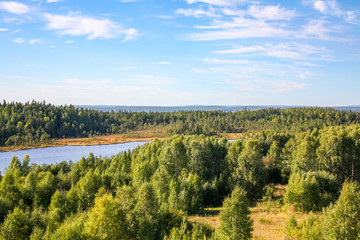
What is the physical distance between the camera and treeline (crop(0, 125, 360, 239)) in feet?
80.5

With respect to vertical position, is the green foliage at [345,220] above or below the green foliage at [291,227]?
above

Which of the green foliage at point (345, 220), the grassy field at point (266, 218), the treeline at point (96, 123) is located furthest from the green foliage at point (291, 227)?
the treeline at point (96, 123)

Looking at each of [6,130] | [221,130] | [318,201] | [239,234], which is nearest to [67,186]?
[239,234]

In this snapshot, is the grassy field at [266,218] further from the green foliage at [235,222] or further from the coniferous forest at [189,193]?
the green foliage at [235,222]

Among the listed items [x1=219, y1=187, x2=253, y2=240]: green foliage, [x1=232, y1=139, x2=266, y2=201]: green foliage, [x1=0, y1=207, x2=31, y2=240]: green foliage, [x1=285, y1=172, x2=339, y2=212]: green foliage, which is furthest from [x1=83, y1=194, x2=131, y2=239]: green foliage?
[x1=232, y1=139, x2=266, y2=201]: green foliage

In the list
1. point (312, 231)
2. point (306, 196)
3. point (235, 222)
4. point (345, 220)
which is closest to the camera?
point (345, 220)

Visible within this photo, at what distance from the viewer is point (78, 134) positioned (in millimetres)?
163250

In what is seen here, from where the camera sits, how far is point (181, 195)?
125 feet

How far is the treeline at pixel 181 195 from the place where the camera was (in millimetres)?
24531

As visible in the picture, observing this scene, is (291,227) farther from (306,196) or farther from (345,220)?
(306,196)

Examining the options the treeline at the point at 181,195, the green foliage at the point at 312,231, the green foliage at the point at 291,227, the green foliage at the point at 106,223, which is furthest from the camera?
the green foliage at the point at 291,227

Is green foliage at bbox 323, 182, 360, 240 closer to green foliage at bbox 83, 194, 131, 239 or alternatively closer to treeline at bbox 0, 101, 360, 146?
green foliage at bbox 83, 194, 131, 239

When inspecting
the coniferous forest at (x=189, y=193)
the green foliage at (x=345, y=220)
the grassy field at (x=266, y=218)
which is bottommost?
the grassy field at (x=266, y=218)

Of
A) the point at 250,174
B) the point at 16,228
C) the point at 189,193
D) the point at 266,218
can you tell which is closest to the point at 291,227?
the point at 266,218
